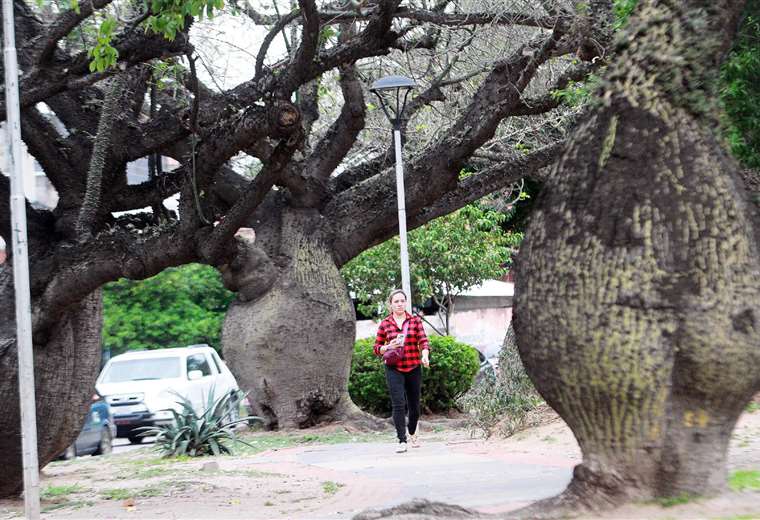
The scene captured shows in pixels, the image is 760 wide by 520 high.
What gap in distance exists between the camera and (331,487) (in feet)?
33.6

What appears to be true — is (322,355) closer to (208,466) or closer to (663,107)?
(208,466)

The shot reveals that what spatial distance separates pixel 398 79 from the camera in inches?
550

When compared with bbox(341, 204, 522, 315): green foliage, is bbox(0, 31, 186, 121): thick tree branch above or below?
above

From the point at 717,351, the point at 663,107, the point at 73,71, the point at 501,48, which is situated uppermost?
the point at 501,48

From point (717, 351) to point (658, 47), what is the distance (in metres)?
1.78

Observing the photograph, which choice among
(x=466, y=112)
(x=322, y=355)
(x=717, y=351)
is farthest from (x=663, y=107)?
(x=322, y=355)

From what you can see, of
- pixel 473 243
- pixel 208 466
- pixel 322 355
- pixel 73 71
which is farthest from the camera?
pixel 473 243

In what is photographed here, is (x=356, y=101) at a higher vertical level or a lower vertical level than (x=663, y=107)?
higher

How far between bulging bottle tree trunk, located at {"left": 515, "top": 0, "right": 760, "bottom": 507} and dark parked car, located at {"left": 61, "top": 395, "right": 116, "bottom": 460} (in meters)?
12.9

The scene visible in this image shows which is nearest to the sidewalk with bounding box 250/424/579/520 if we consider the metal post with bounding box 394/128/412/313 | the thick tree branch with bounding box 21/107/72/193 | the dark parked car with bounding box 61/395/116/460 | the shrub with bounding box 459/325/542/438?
the shrub with bounding box 459/325/542/438

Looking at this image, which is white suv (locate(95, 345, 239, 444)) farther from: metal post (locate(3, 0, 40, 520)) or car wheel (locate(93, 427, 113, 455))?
metal post (locate(3, 0, 40, 520))

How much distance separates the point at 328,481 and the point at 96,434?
8381mm

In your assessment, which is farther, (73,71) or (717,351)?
(73,71)

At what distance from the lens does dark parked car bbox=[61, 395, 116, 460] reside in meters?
17.6
